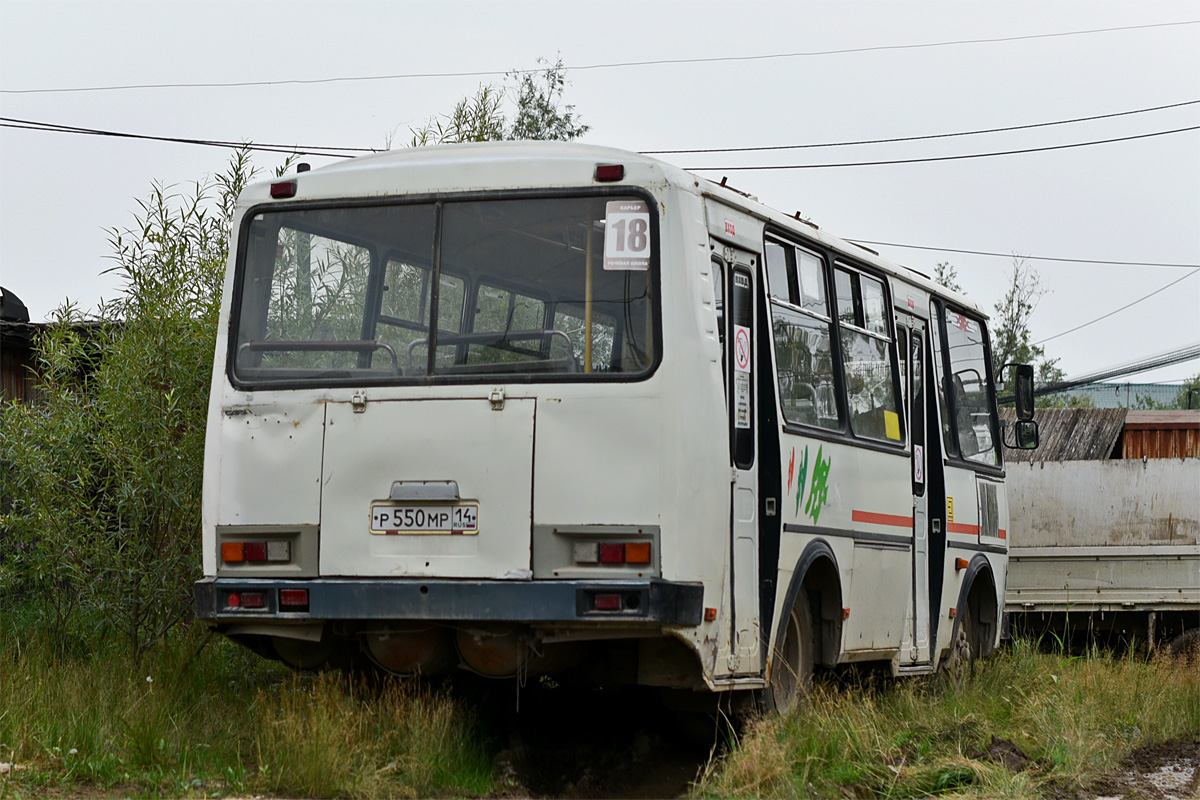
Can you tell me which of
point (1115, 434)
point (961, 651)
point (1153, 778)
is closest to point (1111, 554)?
point (961, 651)

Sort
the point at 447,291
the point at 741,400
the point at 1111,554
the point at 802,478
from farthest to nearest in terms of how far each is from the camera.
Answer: the point at 1111,554, the point at 802,478, the point at 741,400, the point at 447,291

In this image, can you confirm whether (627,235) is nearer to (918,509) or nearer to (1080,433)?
(918,509)

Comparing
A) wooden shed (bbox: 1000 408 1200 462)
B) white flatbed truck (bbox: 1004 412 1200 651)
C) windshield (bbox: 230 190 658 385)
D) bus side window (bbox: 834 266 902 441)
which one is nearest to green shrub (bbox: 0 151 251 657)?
windshield (bbox: 230 190 658 385)

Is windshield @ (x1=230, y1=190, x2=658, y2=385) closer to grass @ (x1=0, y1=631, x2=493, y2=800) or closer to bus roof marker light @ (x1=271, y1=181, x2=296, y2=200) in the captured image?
bus roof marker light @ (x1=271, y1=181, x2=296, y2=200)

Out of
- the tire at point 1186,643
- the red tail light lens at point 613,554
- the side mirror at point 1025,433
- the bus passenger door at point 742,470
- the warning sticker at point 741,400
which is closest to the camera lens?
the red tail light lens at point 613,554

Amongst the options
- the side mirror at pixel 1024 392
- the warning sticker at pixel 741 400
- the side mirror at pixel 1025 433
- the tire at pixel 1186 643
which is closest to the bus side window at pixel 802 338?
the warning sticker at pixel 741 400

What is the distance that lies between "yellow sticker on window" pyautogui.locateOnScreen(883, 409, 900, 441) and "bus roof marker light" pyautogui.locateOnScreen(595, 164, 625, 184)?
139 inches

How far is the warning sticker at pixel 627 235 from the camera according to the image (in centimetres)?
733

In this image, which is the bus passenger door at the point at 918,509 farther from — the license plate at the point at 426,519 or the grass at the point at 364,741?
the license plate at the point at 426,519

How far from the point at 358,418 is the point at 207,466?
2.87ft

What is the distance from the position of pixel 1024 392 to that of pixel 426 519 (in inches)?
263

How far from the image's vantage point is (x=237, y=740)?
7.73m

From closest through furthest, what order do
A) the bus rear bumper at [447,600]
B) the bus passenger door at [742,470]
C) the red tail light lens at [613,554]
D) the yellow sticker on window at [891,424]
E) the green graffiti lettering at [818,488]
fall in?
the bus rear bumper at [447,600]
the red tail light lens at [613,554]
the bus passenger door at [742,470]
the green graffiti lettering at [818,488]
the yellow sticker on window at [891,424]

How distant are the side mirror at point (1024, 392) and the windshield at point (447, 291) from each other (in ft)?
19.3
